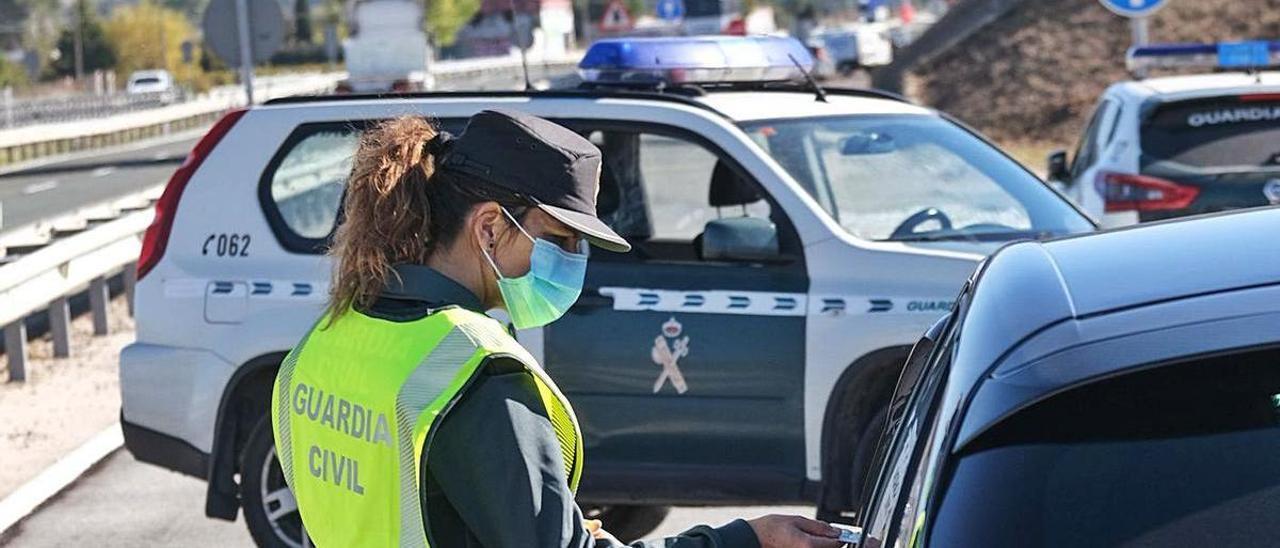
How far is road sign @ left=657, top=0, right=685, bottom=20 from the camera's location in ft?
126

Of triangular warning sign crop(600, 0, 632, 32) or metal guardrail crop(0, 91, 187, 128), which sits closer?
triangular warning sign crop(600, 0, 632, 32)

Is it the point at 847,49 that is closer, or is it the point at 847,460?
the point at 847,460

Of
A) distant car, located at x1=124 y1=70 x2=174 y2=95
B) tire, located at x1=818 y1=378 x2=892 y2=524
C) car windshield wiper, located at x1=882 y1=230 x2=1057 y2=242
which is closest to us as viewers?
tire, located at x1=818 y1=378 x2=892 y2=524

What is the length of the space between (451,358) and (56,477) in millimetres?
6103

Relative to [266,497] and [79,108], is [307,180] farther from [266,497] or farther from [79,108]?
[79,108]

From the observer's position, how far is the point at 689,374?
6.35 meters

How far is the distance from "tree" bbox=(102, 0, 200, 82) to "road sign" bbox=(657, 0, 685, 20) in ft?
243

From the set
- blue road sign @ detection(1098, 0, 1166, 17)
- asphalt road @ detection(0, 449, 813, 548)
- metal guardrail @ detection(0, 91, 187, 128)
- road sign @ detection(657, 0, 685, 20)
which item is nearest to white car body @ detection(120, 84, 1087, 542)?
asphalt road @ detection(0, 449, 813, 548)

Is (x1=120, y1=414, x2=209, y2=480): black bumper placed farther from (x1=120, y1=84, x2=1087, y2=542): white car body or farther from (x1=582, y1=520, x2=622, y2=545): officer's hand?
(x1=582, y1=520, x2=622, y2=545): officer's hand

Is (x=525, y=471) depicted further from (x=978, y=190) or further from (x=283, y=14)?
(x=283, y=14)

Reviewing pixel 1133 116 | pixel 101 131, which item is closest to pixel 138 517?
pixel 1133 116

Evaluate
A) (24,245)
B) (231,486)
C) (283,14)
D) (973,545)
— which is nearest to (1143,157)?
(231,486)

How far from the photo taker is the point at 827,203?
269 inches

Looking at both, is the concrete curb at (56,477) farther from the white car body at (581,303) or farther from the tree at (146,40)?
the tree at (146,40)
